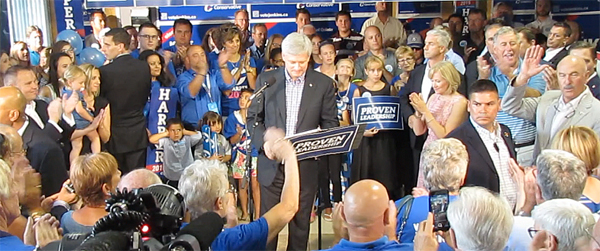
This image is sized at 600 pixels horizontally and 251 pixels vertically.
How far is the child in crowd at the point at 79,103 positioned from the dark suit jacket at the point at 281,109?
1.27 meters

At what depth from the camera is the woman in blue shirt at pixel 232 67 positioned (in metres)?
4.98

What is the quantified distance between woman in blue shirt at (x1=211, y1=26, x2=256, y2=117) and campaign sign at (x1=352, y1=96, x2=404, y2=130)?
1.13 metres

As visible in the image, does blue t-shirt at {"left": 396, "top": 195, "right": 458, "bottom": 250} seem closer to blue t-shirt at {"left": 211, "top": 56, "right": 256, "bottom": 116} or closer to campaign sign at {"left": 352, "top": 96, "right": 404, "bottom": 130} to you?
campaign sign at {"left": 352, "top": 96, "right": 404, "bottom": 130}

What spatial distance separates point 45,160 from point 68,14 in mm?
3873

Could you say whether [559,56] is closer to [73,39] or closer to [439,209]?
[439,209]

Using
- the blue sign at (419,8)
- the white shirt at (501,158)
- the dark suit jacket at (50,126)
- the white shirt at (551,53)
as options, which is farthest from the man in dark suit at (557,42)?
the dark suit jacket at (50,126)

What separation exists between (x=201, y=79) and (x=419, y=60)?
6.82ft

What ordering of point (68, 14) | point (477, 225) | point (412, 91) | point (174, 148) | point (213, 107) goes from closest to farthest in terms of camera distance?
point (477, 225)
point (412, 91)
point (174, 148)
point (213, 107)
point (68, 14)

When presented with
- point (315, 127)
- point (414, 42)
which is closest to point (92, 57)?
point (315, 127)

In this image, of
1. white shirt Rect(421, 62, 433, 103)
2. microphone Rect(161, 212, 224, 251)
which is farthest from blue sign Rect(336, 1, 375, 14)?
microphone Rect(161, 212, 224, 251)

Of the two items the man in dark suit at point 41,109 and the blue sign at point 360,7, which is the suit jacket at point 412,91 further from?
the blue sign at point 360,7

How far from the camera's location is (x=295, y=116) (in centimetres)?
364

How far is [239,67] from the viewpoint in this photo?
5109 mm

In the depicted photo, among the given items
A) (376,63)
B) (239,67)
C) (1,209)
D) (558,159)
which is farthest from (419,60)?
(1,209)
